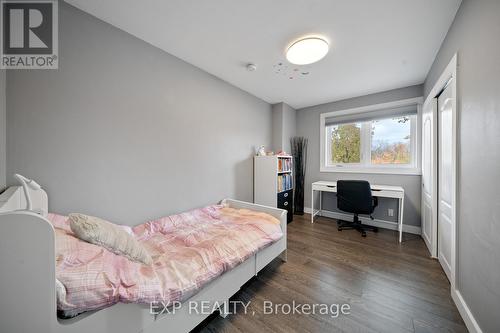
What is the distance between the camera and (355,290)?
1.63m

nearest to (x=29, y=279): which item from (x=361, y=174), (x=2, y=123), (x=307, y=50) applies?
(x=2, y=123)

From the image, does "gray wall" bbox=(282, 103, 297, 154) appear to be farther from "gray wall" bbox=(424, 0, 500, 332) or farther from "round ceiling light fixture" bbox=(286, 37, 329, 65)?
"gray wall" bbox=(424, 0, 500, 332)

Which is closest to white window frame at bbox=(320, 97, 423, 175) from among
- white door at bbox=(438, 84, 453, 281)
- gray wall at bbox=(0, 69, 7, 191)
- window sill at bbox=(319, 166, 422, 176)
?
window sill at bbox=(319, 166, 422, 176)

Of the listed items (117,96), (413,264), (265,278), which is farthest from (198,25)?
(413,264)

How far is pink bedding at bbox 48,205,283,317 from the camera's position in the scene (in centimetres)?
79

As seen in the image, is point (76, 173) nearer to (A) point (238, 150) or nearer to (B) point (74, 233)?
(B) point (74, 233)

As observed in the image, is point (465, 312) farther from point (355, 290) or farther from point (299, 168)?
point (299, 168)

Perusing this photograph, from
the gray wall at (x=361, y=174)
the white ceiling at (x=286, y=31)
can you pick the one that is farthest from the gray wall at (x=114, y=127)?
the gray wall at (x=361, y=174)


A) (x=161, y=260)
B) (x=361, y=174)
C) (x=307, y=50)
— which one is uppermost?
(x=307, y=50)

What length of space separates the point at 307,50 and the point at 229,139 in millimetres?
1577

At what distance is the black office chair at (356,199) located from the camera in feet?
9.11

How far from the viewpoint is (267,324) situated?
129cm

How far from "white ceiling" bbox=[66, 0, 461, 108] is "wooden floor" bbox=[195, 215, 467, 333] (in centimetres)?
241

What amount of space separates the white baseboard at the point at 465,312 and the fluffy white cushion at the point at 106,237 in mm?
2163
